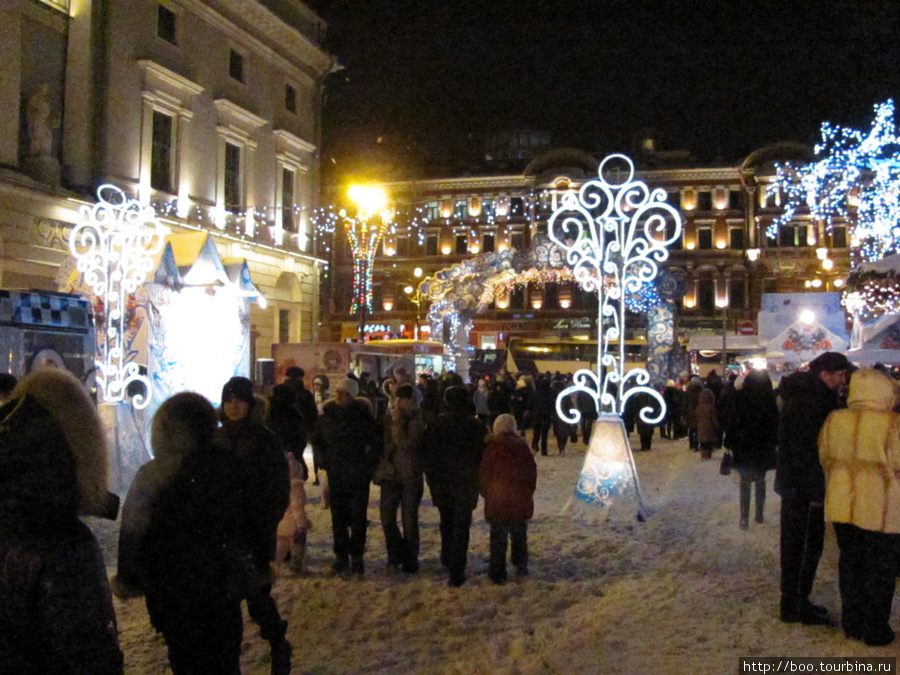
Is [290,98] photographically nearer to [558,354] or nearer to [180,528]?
[558,354]

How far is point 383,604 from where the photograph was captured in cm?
632

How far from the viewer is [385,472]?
24.3 feet

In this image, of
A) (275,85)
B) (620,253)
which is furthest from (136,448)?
(275,85)

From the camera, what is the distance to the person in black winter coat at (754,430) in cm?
880

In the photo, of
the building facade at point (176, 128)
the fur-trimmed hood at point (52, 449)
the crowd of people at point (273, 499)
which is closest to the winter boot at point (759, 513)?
the crowd of people at point (273, 499)

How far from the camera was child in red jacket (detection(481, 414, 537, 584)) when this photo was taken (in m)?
6.85

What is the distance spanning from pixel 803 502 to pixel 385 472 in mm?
3474

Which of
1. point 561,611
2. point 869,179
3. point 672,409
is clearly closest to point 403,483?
point 561,611

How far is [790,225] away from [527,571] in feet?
165

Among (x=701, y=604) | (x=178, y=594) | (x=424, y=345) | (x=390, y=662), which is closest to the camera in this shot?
(x=178, y=594)

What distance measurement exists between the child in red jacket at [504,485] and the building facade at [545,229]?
4409cm

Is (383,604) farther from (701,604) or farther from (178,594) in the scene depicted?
(178,594)

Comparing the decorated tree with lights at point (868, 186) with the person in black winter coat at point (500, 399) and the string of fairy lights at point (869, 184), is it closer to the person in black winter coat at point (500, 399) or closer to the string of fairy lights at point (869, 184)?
the string of fairy lights at point (869, 184)

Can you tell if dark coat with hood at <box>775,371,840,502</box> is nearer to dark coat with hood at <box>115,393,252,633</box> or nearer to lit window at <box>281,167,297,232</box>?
dark coat with hood at <box>115,393,252,633</box>
